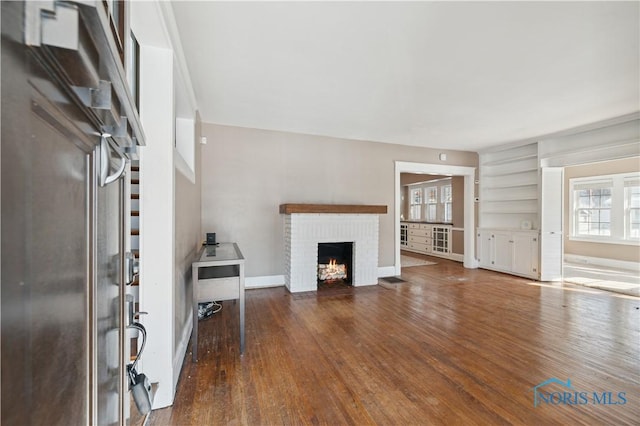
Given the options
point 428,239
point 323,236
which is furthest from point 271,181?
point 428,239

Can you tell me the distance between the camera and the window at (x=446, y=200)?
7.88 metres

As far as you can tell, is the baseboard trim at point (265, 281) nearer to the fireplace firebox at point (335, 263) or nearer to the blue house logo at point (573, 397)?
the fireplace firebox at point (335, 263)

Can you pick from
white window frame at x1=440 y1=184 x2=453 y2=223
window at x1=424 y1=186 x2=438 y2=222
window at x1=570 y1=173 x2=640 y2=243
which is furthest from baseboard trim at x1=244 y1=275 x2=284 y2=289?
window at x1=570 y1=173 x2=640 y2=243

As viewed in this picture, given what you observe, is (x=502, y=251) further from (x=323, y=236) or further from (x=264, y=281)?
(x=264, y=281)

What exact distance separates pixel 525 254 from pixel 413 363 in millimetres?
4247

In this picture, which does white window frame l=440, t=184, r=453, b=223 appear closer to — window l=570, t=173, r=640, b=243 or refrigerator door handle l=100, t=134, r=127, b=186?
window l=570, t=173, r=640, b=243

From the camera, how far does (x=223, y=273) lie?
270 centimetres

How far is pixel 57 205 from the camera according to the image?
470 mm

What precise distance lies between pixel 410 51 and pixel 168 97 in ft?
6.28

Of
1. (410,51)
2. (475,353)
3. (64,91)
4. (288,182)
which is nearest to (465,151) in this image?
(288,182)

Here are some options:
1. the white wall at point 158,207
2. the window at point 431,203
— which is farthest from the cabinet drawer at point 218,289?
the window at point 431,203

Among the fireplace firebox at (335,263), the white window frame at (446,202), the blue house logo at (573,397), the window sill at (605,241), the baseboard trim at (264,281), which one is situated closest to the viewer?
the blue house logo at (573,397)

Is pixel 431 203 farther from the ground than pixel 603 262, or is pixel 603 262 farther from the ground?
pixel 431 203

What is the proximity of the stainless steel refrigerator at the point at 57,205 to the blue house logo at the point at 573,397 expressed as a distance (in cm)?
239
